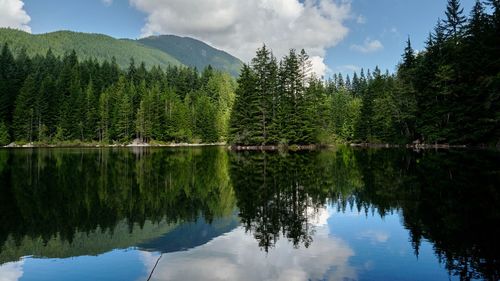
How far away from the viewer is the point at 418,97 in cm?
6681

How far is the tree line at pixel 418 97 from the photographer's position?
49.9 metres

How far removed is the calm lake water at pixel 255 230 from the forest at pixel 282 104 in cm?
3611

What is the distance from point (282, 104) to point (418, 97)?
78.7ft

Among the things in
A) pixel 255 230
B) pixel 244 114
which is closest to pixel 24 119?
pixel 244 114

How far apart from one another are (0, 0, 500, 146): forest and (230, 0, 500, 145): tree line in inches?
7.1

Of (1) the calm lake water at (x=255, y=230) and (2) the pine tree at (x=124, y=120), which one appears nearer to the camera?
(1) the calm lake water at (x=255, y=230)

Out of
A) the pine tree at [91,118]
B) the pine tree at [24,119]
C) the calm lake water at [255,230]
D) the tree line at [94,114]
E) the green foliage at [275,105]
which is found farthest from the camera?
the pine tree at [91,118]

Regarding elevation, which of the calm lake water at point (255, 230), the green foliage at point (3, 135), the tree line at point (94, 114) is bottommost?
the calm lake water at point (255, 230)

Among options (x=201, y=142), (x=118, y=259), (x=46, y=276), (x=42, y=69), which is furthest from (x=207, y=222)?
(x=42, y=69)

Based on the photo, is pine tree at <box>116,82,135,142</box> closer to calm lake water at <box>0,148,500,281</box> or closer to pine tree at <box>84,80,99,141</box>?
pine tree at <box>84,80,99,141</box>

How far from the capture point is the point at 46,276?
8383 mm

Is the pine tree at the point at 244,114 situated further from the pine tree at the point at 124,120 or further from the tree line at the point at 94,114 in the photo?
the pine tree at the point at 124,120

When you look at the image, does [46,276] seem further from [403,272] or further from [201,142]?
[201,142]

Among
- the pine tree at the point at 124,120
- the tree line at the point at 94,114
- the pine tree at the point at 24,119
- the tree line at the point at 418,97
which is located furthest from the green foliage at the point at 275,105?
the pine tree at the point at 24,119
